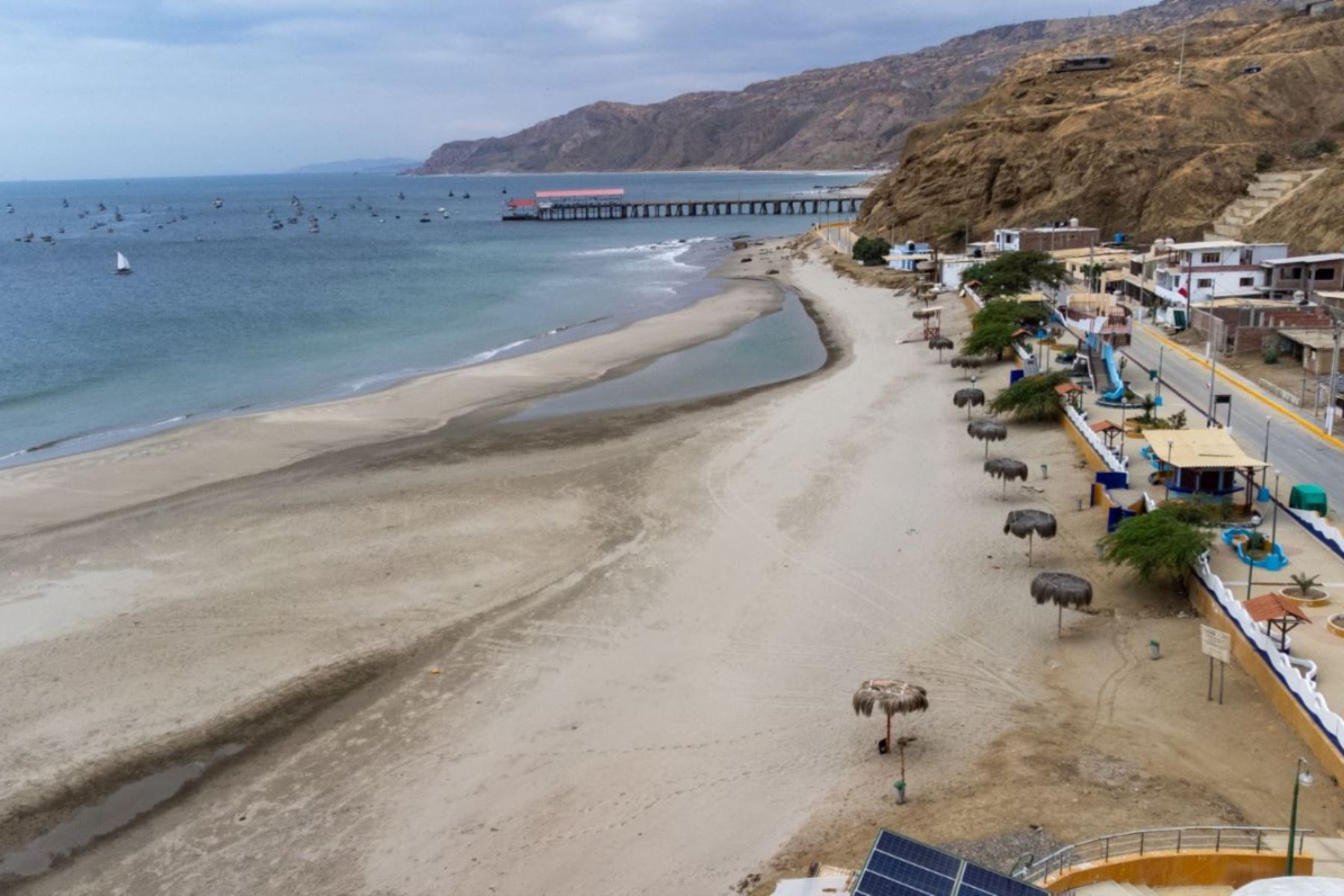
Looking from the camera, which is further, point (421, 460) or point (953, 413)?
point (953, 413)

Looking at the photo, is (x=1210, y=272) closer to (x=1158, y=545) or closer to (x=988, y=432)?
(x=988, y=432)

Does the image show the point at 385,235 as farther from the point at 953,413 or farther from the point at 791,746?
the point at 791,746

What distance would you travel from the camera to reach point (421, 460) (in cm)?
3109

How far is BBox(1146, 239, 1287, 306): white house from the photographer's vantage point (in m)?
42.3

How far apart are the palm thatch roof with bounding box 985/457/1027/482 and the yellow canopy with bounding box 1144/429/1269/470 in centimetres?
289

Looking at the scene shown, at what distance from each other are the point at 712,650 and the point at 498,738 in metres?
4.32

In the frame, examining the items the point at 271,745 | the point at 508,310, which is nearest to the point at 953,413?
the point at 271,745

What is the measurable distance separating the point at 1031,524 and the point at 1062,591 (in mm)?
3016

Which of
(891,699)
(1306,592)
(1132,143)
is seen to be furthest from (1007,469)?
(1132,143)

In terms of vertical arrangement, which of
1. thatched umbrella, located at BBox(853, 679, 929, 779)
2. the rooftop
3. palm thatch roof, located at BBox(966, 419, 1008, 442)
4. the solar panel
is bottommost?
thatched umbrella, located at BBox(853, 679, 929, 779)

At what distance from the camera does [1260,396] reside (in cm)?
3061

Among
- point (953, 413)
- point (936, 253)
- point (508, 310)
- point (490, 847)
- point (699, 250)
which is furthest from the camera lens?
point (699, 250)

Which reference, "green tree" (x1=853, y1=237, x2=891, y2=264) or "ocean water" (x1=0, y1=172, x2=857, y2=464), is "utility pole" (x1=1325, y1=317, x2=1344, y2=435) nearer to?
"ocean water" (x1=0, y1=172, x2=857, y2=464)

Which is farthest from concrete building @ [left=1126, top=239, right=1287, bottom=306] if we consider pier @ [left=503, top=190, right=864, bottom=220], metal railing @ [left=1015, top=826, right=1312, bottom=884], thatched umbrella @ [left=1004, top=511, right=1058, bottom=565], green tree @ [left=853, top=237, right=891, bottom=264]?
pier @ [left=503, top=190, right=864, bottom=220]
